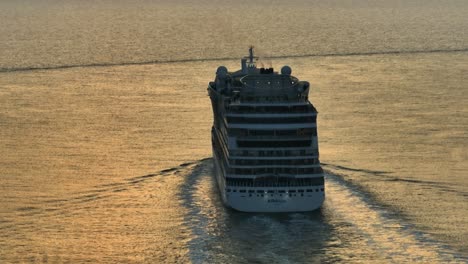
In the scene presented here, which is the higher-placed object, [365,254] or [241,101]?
[241,101]

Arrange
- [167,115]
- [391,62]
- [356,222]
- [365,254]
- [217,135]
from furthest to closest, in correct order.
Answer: [391,62] < [167,115] < [217,135] < [356,222] < [365,254]

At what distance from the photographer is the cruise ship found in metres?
78.1

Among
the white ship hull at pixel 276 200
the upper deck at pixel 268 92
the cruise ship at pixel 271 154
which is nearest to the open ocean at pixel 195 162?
the white ship hull at pixel 276 200

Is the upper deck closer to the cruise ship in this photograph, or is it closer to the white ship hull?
the cruise ship

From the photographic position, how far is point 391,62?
15400 centimetres

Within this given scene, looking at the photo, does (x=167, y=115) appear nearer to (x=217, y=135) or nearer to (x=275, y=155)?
(x=217, y=135)

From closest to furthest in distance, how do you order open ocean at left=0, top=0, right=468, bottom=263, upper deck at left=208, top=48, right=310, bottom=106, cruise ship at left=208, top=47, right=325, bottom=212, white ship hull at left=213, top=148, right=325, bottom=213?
open ocean at left=0, top=0, right=468, bottom=263
white ship hull at left=213, top=148, right=325, bottom=213
cruise ship at left=208, top=47, right=325, bottom=212
upper deck at left=208, top=48, right=310, bottom=106

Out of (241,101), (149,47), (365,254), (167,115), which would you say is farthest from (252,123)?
(149,47)

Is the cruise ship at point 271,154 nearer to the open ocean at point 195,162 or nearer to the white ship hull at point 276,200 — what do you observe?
the white ship hull at point 276,200

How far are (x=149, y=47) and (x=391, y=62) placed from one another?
39877 mm

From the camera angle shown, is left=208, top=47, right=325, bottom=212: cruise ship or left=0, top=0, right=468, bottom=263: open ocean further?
left=208, top=47, right=325, bottom=212: cruise ship

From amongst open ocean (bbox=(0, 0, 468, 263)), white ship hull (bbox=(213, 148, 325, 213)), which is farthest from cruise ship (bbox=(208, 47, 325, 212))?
open ocean (bbox=(0, 0, 468, 263))

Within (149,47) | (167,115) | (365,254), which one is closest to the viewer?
(365,254)

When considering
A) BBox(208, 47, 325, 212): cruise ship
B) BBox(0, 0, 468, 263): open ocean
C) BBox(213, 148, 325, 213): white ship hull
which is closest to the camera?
BBox(0, 0, 468, 263): open ocean
